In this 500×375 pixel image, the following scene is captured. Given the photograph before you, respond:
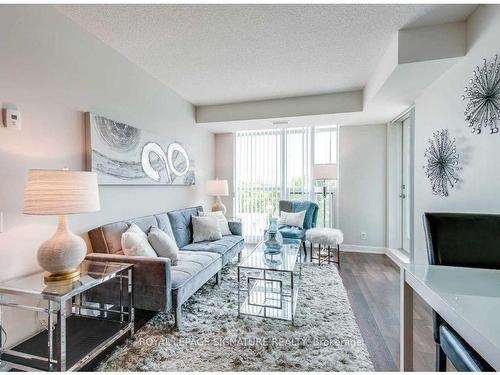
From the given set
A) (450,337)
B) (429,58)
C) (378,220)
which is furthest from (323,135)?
(450,337)

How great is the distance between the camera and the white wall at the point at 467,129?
1731 mm

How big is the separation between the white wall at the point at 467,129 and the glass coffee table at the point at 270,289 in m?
1.54

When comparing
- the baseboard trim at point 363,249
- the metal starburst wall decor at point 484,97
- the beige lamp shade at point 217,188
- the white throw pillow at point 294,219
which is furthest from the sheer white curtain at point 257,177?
the metal starburst wall decor at point 484,97

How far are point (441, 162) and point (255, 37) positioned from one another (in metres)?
2.17

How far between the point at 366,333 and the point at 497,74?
2.09 meters

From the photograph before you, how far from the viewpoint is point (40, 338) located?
1.73 meters

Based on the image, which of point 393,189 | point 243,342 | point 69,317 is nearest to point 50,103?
point 69,317

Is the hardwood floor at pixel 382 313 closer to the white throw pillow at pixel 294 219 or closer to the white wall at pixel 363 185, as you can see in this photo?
the white wall at pixel 363 185

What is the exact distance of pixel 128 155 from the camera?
8.50 ft

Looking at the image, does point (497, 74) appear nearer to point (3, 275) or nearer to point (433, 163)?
Result: point (433, 163)

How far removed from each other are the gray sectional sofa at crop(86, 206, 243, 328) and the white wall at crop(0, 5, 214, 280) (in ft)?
0.60

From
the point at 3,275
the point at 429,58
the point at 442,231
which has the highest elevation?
the point at 429,58

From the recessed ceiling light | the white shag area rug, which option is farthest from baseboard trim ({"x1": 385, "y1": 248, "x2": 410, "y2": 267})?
the recessed ceiling light

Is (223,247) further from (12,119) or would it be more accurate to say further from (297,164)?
(297,164)
